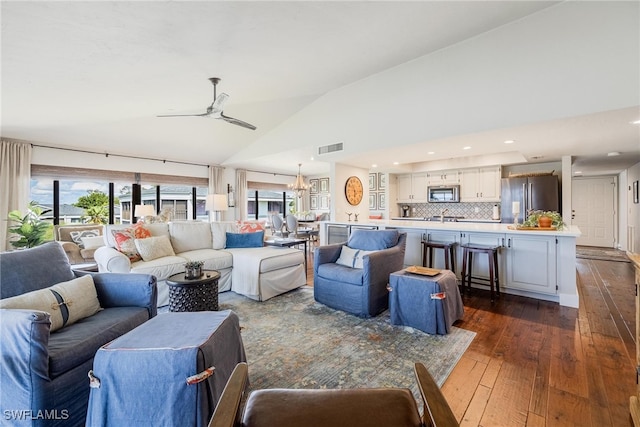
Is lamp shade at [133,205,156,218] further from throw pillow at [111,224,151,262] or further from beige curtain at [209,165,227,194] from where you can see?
throw pillow at [111,224,151,262]

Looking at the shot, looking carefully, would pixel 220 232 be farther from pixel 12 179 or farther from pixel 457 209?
pixel 457 209

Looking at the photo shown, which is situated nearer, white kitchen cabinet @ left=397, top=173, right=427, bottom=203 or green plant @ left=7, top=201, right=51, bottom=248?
green plant @ left=7, top=201, right=51, bottom=248

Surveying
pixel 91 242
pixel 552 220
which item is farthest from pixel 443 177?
pixel 91 242

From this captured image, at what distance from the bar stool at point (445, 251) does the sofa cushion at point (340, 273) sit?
4.76 feet

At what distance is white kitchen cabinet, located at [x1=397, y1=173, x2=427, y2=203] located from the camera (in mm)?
7172

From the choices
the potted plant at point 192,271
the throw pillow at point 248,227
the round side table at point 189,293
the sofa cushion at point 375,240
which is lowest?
the round side table at point 189,293

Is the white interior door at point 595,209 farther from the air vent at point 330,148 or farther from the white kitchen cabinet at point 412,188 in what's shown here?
the air vent at point 330,148

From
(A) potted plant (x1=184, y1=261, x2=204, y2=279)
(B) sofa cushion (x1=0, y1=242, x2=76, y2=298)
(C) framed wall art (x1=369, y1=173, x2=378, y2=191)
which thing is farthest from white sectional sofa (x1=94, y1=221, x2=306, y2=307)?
(C) framed wall art (x1=369, y1=173, x2=378, y2=191)

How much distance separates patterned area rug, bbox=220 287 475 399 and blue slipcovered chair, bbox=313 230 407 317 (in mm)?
140

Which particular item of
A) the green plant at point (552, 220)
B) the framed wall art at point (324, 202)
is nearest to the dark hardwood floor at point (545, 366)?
the green plant at point (552, 220)

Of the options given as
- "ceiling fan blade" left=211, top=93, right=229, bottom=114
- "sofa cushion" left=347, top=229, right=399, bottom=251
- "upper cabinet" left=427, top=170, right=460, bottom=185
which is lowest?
"sofa cushion" left=347, top=229, right=399, bottom=251

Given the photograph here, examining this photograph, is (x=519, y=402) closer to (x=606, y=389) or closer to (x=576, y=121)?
(x=606, y=389)

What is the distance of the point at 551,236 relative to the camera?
11.0 ft

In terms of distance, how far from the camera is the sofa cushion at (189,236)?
4016mm
